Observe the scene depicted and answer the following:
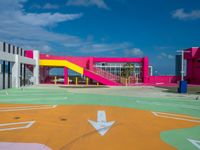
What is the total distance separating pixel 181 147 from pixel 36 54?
3366cm

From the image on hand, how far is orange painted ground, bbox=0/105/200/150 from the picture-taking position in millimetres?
6863

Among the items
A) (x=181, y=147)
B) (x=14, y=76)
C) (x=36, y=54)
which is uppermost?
(x=36, y=54)

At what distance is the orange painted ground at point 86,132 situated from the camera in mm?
6863

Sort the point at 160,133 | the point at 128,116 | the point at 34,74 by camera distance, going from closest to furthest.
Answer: the point at 160,133, the point at 128,116, the point at 34,74

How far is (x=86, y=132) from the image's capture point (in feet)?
26.5

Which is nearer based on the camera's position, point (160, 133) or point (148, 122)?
point (160, 133)

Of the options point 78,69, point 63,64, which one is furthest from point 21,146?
point 63,64

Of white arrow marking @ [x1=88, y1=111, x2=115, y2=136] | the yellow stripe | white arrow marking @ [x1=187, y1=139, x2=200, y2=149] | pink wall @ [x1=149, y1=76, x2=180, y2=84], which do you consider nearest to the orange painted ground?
white arrow marking @ [x1=88, y1=111, x2=115, y2=136]

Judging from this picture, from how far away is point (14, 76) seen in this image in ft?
94.5

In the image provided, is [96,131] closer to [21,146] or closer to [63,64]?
[21,146]

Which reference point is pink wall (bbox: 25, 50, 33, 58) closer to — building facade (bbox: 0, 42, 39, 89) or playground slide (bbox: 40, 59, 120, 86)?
playground slide (bbox: 40, 59, 120, 86)

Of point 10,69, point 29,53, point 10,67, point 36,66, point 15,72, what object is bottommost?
point 15,72

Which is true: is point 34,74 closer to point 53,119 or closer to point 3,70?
point 3,70

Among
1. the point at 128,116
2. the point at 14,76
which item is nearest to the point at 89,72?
the point at 14,76
